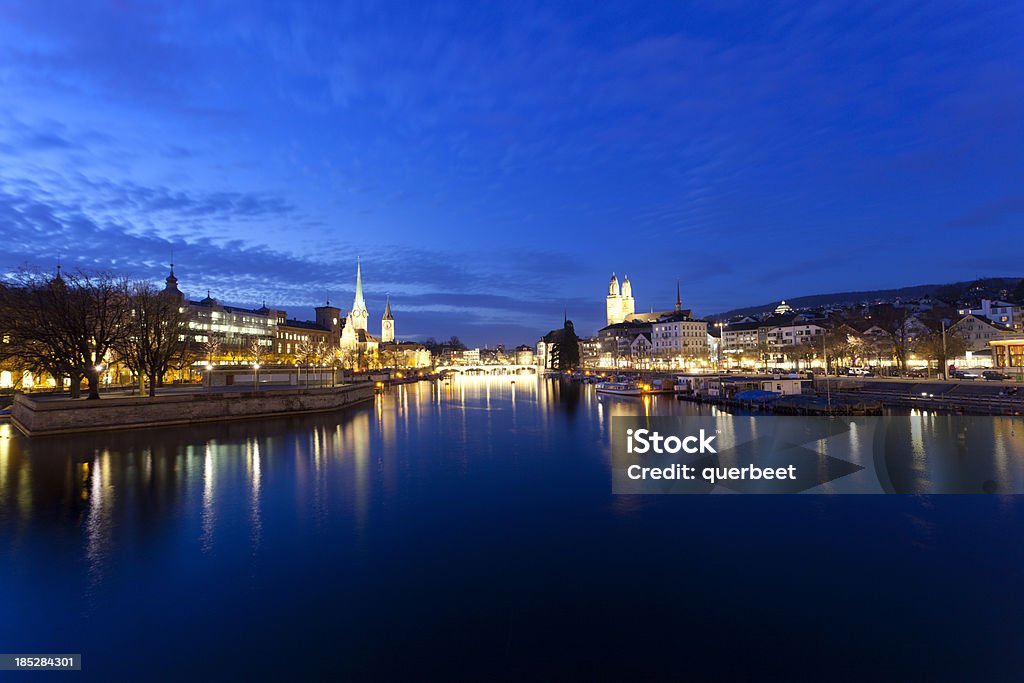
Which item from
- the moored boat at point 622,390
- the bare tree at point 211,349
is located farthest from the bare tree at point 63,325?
the moored boat at point 622,390

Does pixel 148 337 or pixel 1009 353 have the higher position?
pixel 148 337

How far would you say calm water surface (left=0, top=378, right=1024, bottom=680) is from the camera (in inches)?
385

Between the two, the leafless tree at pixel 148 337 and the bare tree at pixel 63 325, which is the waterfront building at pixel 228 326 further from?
the bare tree at pixel 63 325

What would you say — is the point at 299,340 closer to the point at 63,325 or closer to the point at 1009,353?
the point at 63,325

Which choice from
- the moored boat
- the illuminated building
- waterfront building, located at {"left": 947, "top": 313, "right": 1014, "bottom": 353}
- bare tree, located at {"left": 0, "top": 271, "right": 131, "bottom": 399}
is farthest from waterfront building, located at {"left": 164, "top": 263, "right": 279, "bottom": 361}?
waterfront building, located at {"left": 947, "top": 313, "right": 1014, "bottom": 353}

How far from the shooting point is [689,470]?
25.4 m

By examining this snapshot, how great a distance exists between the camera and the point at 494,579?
42.7 feet

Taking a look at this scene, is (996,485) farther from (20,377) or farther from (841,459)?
(20,377)

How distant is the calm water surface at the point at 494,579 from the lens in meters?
9.77

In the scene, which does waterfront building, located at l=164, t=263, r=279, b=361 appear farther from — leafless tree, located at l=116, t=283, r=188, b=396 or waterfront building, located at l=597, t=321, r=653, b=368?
waterfront building, located at l=597, t=321, r=653, b=368

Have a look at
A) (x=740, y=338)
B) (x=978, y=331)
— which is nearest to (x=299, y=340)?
(x=740, y=338)

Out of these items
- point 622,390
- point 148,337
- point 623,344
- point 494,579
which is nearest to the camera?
point 494,579

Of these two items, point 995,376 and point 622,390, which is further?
point 622,390

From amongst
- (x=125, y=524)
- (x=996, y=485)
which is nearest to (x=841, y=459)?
(x=996, y=485)
